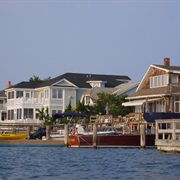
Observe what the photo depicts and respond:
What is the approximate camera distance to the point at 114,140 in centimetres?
5969

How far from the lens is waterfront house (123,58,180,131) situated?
65.4 m

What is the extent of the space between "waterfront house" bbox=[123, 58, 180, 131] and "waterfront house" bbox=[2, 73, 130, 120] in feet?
67.7

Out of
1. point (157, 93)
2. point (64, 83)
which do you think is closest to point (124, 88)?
point (64, 83)

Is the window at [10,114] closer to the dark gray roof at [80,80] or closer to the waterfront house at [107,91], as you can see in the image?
the dark gray roof at [80,80]

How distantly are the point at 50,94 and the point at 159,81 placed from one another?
86.5 feet

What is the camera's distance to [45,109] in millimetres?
92062

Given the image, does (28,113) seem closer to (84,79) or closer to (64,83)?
(64,83)

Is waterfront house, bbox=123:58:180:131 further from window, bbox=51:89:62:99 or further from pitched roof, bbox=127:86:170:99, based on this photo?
window, bbox=51:89:62:99

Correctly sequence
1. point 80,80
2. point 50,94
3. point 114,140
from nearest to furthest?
point 114,140
point 50,94
point 80,80

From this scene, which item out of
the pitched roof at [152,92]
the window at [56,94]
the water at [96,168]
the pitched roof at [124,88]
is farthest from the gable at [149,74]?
the water at [96,168]

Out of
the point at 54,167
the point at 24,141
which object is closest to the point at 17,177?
the point at 54,167

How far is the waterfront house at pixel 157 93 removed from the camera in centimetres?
6544

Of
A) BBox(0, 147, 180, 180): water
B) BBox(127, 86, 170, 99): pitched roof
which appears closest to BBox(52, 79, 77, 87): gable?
BBox(127, 86, 170, 99): pitched roof

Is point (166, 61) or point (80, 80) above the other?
point (166, 61)
